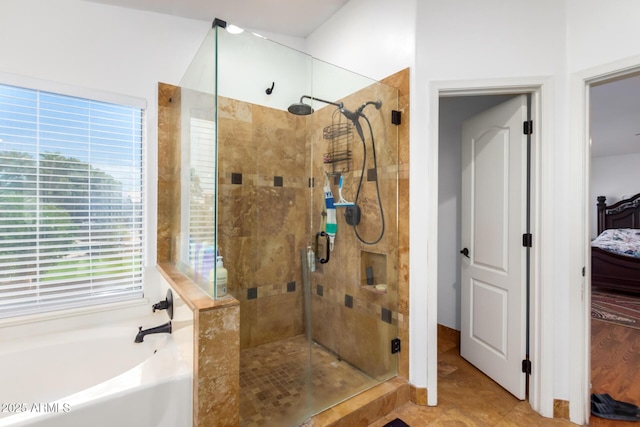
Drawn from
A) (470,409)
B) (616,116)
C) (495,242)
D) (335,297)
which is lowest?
(470,409)

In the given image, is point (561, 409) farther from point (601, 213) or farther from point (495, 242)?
point (601, 213)

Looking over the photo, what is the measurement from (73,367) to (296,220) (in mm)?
1599

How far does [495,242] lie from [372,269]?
0.92m

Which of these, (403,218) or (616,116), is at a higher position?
(616,116)

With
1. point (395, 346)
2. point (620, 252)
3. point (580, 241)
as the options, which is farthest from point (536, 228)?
point (620, 252)

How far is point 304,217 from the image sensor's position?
229 centimetres

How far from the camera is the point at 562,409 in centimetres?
184

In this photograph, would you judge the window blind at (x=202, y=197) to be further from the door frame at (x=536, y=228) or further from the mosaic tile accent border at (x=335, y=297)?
the door frame at (x=536, y=228)

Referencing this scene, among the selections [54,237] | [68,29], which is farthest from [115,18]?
[54,237]

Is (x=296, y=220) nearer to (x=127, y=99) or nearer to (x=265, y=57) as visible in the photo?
(x=265, y=57)

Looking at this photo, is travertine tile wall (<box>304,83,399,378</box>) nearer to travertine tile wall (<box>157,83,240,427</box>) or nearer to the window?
travertine tile wall (<box>157,83,240,427</box>)

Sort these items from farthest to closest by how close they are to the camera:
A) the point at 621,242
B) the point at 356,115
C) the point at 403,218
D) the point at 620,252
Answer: the point at 621,242
the point at 620,252
the point at 356,115
the point at 403,218

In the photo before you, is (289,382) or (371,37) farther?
(371,37)

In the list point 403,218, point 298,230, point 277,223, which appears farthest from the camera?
point 277,223
